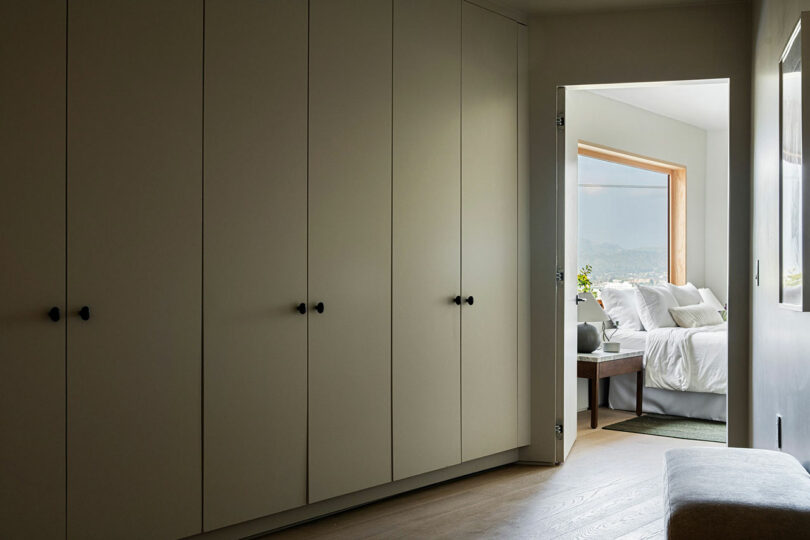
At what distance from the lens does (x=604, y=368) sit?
522 centimetres

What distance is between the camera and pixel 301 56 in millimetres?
3070

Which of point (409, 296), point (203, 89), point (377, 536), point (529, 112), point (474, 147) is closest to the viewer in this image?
point (203, 89)

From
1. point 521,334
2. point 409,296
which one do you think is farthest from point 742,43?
point 409,296

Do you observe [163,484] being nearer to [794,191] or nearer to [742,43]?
[794,191]

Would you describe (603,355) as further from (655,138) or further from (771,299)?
(655,138)

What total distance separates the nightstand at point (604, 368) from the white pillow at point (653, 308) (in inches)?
19.5

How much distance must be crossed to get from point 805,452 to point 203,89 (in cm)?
234

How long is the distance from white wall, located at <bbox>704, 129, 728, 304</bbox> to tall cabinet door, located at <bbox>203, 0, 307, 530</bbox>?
5772 millimetres

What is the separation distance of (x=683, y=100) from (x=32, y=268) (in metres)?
5.60

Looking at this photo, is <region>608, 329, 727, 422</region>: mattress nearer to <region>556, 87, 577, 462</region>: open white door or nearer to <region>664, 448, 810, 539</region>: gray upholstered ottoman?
<region>556, 87, 577, 462</region>: open white door

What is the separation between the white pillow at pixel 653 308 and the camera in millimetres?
6000

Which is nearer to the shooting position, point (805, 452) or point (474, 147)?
point (805, 452)

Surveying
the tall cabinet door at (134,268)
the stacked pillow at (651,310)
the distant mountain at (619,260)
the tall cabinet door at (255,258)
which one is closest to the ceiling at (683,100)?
the distant mountain at (619,260)

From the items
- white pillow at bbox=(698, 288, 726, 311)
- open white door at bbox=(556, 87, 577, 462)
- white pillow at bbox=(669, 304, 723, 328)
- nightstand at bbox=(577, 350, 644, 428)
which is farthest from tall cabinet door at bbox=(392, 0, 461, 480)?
white pillow at bbox=(698, 288, 726, 311)
